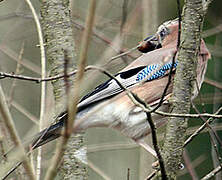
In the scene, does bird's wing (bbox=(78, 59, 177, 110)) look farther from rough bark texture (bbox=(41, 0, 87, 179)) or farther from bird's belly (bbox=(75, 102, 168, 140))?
rough bark texture (bbox=(41, 0, 87, 179))

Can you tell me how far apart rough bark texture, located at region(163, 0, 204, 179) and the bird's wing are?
1066 millimetres

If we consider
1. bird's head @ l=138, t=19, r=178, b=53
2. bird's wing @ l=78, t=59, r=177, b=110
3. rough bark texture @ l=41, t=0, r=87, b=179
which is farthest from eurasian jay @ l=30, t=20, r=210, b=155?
rough bark texture @ l=41, t=0, r=87, b=179

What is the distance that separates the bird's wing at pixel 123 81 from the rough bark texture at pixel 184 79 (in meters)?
1.07

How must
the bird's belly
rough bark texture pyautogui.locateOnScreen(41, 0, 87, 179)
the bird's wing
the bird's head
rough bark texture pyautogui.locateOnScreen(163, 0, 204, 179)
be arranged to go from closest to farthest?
rough bark texture pyautogui.locateOnScreen(163, 0, 204, 179) < rough bark texture pyautogui.locateOnScreen(41, 0, 87, 179) < the bird's wing < the bird's belly < the bird's head

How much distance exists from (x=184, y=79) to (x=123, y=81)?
1403 millimetres

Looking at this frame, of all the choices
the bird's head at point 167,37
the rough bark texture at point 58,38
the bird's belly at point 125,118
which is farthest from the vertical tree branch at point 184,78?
the bird's head at point 167,37

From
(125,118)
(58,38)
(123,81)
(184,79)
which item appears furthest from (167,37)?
(184,79)

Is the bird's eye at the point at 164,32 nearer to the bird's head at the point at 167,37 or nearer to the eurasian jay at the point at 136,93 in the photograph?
the bird's head at the point at 167,37

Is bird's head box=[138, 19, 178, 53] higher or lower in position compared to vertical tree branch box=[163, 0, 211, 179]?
higher

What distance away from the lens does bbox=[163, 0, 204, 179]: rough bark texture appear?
340 centimetres

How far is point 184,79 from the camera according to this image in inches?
136

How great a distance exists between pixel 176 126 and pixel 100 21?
3.11 metres

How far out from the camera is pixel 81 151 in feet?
13.0

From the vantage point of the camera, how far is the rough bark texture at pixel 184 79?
340 cm
